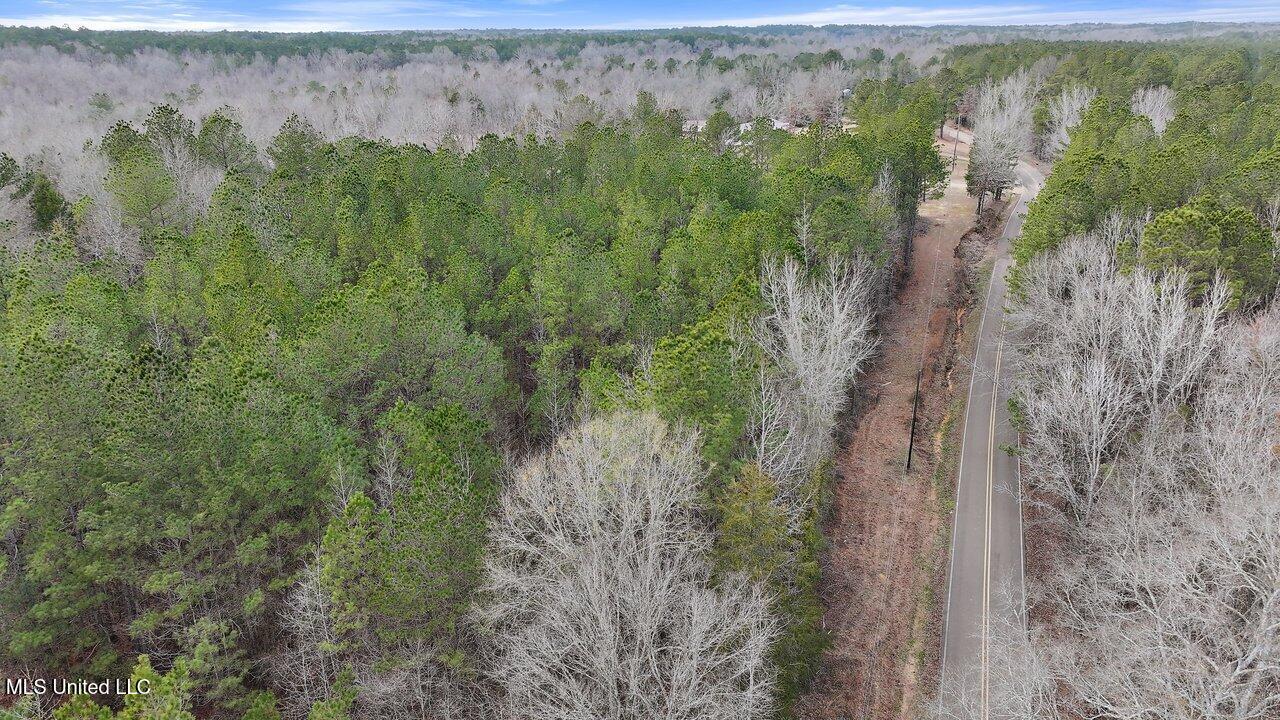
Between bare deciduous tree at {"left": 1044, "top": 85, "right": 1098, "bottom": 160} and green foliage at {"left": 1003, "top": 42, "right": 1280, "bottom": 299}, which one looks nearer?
green foliage at {"left": 1003, "top": 42, "right": 1280, "bottom": 299}

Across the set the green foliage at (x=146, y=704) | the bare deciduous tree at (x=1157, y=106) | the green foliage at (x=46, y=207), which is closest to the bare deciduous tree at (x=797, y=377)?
the green foliage at (x=146, y=704)

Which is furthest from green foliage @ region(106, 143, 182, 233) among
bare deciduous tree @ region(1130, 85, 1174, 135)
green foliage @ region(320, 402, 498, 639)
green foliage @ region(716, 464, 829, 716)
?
→ bare deciduous tree @ region(1130, 85, 1174, 135)

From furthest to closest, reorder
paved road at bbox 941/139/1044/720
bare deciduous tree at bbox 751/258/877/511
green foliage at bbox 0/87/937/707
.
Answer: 1. bare deciduous tree at bbox 751/258/877/511
2. paved road at bbox 941/139/1044/720
3. green foliage at bbox 0/87/937/707

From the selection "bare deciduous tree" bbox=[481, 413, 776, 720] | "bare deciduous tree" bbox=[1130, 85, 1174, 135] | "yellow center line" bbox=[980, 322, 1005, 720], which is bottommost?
"yellow center line" bbox=[980, 322, 1005, 720]

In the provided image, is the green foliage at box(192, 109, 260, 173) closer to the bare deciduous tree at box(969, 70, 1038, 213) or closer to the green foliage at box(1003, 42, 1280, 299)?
the green foliage at box(1003, 42, 1280, 299)

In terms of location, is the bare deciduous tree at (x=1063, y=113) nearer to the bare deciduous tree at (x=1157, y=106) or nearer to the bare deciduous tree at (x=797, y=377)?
the bare deciduous tree at (x=1157, y=106)

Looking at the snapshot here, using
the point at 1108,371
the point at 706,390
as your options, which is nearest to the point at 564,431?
the point at 706,390

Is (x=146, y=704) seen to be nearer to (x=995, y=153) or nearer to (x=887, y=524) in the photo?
(x=887, y=524)

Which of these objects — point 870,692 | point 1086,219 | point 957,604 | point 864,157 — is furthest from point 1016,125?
point 870,692
